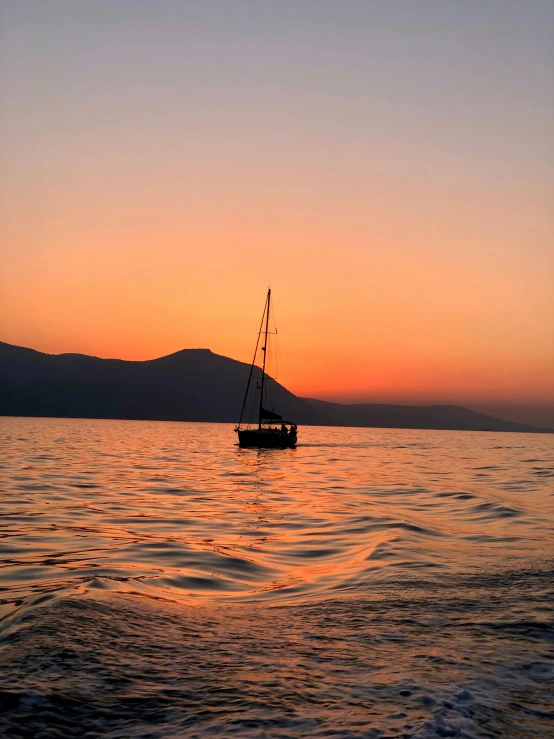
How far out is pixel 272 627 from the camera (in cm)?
837

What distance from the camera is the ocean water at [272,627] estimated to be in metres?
5.57

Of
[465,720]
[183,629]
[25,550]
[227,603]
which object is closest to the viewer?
[465,720]

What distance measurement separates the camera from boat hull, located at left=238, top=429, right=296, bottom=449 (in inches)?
2950

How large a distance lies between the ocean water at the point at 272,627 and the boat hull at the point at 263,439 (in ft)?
179

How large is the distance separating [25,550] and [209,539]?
4620mm

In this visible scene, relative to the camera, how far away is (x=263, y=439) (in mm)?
75188

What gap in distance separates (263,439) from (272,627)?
220ft

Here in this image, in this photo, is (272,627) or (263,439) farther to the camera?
(263,439)

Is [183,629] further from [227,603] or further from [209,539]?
[209,539]

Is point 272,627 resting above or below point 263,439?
below

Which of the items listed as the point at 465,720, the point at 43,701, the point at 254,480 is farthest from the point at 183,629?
the point at 254,480

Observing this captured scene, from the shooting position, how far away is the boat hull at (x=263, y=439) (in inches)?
2950

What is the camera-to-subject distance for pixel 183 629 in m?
8.09

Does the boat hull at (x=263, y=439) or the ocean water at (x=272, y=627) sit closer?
the ocean water at (x=272, y=627)
